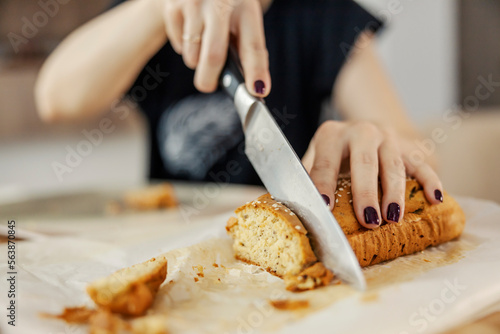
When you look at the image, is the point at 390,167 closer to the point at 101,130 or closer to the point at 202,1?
the point at 202,1

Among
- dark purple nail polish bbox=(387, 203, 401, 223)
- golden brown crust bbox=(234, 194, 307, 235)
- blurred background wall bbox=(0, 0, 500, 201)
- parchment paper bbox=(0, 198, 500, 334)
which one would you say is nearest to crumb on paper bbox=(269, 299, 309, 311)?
parchment paper bbox=(0, 198, 500, 334)

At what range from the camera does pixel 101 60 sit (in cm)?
167

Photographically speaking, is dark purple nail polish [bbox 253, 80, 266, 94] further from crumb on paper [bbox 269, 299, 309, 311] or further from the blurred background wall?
the blurred background wall

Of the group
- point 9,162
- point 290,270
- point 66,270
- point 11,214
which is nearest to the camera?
point 290,270

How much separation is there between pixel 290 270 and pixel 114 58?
1.23 m

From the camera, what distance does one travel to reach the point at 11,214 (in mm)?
1555

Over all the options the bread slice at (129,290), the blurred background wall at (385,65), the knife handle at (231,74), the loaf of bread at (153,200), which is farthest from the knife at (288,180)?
the blurred background wall at (385,65)

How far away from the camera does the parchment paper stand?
59cm

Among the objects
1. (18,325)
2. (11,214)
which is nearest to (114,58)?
(11,214)

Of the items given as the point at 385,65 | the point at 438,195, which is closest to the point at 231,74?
the point at 438,195

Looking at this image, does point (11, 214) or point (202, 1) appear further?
point (11, 214)

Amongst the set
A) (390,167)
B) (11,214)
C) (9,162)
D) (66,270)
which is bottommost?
(9,162)

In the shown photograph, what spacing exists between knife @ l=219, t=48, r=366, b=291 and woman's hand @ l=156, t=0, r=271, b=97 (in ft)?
0.12

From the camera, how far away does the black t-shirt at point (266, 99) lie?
75.5 inches
